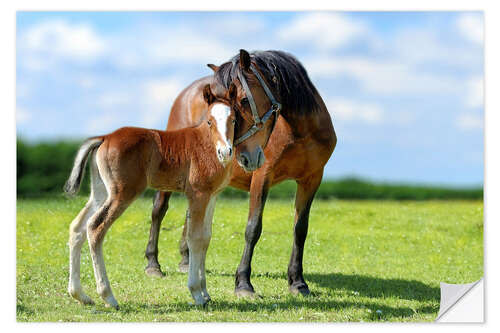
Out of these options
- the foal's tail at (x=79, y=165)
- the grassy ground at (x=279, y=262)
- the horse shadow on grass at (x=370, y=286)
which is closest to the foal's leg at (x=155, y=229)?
the grassy ground at (x=279, y=262)

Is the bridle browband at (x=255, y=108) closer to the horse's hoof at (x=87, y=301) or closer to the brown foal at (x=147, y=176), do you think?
the brown foal at (x=147, y=176)

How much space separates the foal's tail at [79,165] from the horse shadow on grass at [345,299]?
1.11 metres

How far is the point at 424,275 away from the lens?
662cm

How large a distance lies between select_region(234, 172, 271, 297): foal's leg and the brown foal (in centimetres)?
62

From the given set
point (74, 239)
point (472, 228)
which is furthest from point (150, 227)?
point (472, 228)

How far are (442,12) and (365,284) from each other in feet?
9.74

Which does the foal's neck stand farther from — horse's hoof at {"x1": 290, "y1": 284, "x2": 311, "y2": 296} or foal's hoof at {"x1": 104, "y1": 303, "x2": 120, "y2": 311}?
horse's hoof at {"x1": 290, "y1": 284, "x2": 311, "y2": 296}

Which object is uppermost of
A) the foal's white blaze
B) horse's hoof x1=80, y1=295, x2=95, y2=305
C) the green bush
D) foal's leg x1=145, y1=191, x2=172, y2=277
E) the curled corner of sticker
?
the foal's white blaze

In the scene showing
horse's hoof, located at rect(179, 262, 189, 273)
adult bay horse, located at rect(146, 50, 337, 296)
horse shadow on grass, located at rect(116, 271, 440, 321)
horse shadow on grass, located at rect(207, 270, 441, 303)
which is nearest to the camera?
adult bay horse, located at rect(146, 50, 337, 296)

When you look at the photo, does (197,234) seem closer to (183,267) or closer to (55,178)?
(183,267)

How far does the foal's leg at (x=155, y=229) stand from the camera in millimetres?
6535

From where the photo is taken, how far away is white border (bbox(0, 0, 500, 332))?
17.1ft

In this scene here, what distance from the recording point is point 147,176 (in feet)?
15.0

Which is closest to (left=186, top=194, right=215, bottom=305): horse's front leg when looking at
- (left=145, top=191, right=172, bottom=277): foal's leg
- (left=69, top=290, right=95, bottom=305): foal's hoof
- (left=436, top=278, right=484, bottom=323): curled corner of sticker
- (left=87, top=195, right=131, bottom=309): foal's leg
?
(left=87, top=195, right=131, bottom=309): foal's leg
